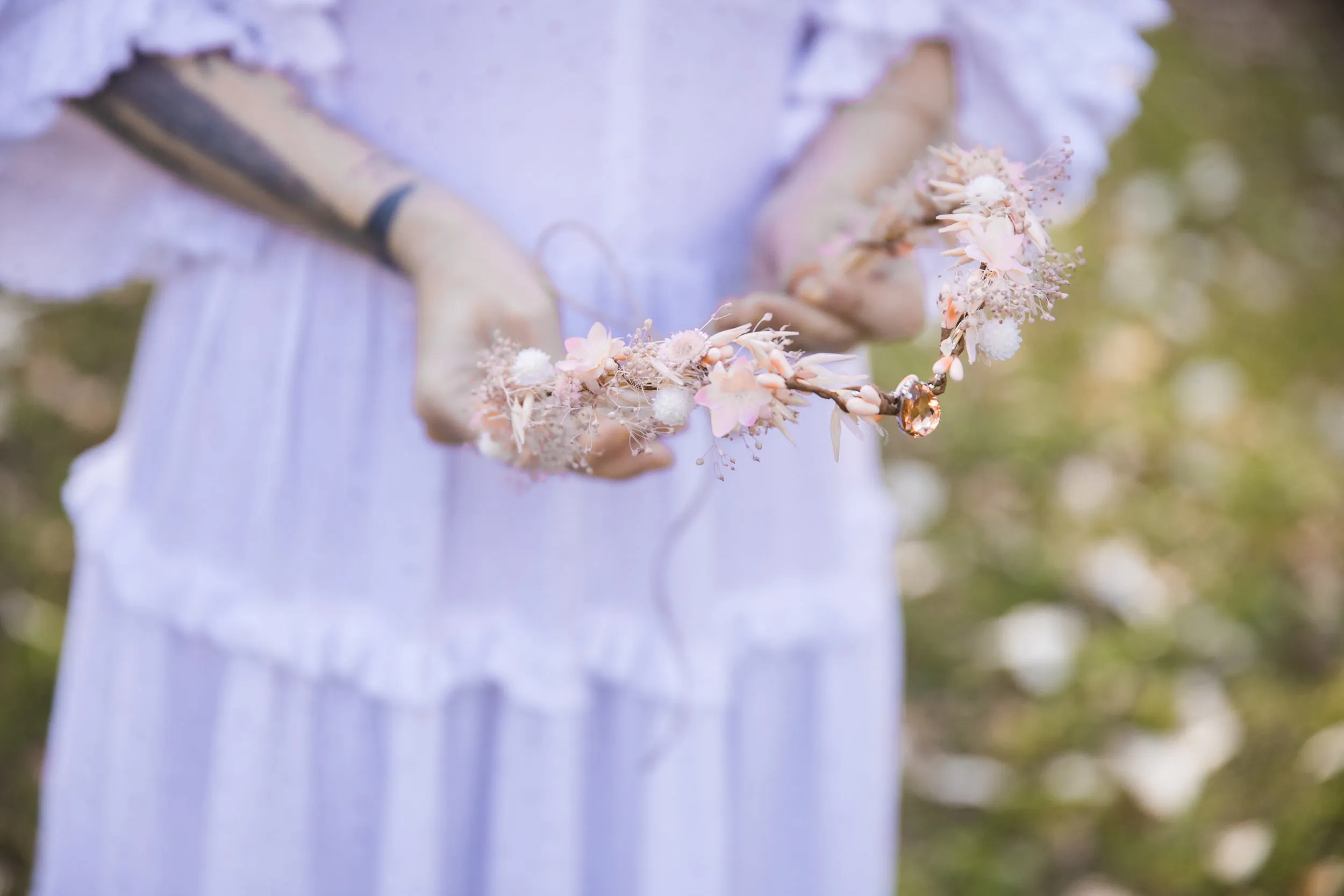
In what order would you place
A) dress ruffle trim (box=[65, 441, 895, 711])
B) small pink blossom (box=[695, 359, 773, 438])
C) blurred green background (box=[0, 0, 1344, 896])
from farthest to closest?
blurred green background (box=[0, 0, 1344, 896]), dress ruffle trim (box=[65, 441, 895, 711]), small pink blossom (box=[695, 359, 773, 438])

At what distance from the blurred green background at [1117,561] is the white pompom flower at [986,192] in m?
1.36

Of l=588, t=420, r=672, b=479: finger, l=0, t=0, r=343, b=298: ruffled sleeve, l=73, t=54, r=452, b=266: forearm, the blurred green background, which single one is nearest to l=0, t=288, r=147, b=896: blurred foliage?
the blurred green background

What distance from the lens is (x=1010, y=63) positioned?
107cm

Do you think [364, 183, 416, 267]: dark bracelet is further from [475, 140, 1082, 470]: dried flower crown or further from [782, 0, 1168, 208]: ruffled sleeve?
[782, 0, 1168, 208]: ruffled sleeve

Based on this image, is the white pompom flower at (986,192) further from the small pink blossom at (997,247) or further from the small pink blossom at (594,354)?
the small pink blossom at (594,354)

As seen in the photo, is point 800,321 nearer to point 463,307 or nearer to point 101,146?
point 463,307

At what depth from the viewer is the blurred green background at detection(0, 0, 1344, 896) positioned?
5.81ft

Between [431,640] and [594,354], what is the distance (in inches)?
18.3

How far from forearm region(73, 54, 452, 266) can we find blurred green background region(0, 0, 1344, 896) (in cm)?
128

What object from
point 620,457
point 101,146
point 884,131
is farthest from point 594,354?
point 101,146

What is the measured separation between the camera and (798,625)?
1.12 metres

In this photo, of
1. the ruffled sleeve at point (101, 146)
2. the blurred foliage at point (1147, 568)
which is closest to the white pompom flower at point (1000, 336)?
the ruffled sleeve at point (101, 146)

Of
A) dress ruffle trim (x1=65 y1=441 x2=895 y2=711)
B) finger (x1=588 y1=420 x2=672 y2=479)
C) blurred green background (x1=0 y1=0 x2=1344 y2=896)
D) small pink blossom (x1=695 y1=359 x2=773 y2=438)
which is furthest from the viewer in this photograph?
blurred green background (x1=0 y1=0 x2=1344 y2=896)

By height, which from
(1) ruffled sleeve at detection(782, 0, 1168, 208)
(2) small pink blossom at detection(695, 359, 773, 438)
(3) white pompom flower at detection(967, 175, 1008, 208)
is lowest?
(2) small pink blossom at detection(695, 359, 773, 438)
